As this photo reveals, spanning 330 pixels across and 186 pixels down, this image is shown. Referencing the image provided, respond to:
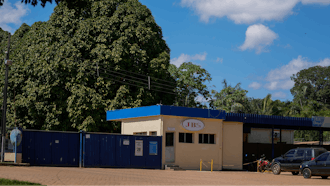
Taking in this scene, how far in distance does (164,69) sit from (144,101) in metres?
3.70

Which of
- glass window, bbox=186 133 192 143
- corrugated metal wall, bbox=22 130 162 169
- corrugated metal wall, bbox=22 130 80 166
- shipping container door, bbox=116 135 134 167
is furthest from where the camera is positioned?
glass window, bbox=186 133 192 143

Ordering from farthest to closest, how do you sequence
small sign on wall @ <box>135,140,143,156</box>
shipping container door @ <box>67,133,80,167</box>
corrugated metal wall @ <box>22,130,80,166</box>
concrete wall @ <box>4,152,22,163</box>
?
small sign on wall @ <box>135,140,143,156</box>, shipping container door @ <box>67,133,80,167</box>, corrugated metal wall @ <box>22,130,80,166</box>, concrete wall @ <box>4,152,22,163</box>

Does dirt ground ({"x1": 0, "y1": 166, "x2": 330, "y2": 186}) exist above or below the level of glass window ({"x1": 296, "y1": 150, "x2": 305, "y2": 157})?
below

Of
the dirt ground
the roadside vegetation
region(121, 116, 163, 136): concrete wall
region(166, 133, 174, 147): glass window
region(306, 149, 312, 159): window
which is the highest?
the roadside vegetation

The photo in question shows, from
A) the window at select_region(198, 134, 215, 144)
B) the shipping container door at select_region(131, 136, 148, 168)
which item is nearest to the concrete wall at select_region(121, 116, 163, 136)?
the shipping container door at select_region(131, 136, 148, 168)

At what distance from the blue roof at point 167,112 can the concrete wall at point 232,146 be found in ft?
5.77

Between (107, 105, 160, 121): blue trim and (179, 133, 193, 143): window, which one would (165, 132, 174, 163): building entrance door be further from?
(107, 105, 160, 121): blue trim

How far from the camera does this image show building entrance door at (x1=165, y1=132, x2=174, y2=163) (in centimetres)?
2905

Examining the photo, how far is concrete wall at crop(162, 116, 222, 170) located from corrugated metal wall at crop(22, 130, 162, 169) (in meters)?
1.25

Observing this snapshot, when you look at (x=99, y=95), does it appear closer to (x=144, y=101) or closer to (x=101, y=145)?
(x=144, y=101)

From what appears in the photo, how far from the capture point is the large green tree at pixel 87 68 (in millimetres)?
37125

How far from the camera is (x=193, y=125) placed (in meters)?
29.8

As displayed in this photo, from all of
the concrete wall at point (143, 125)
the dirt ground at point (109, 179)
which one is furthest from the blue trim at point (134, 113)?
the dirt ground at point (109, 179)

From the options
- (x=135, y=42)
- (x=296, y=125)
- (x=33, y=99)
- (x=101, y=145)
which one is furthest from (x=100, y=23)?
(x=296, y=125)
